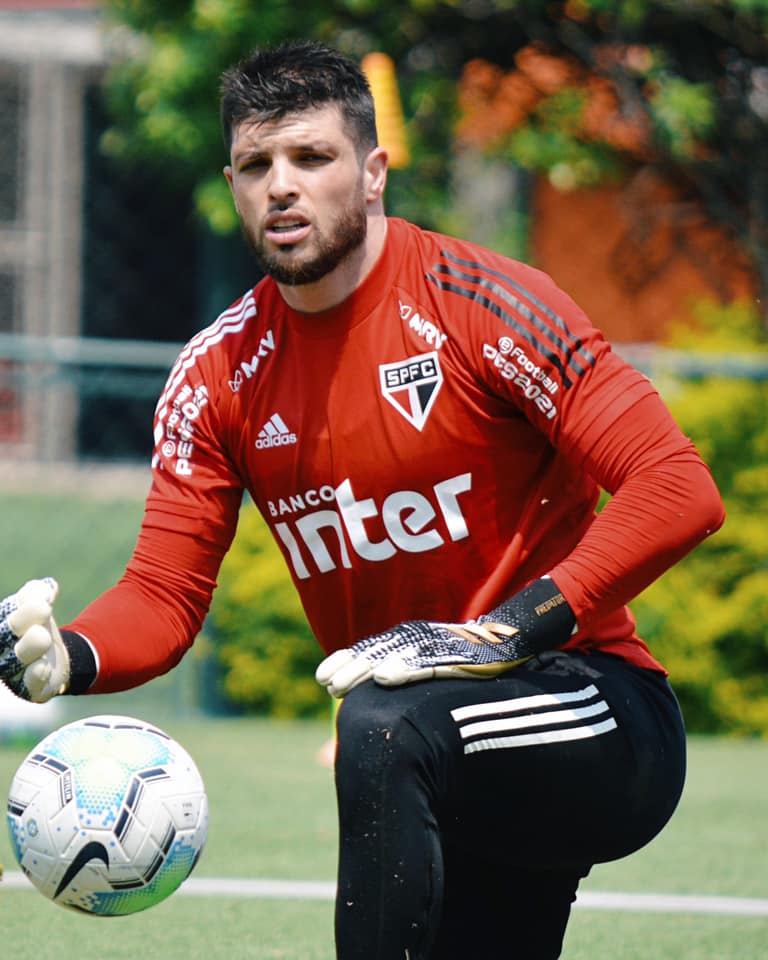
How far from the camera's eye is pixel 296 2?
1129 centimetres

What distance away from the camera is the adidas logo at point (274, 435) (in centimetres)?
360

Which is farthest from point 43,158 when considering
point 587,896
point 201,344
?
point 201,344

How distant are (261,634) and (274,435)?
6.70 meters

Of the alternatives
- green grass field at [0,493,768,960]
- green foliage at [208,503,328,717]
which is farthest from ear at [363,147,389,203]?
green foliage at [208,503,328,717]

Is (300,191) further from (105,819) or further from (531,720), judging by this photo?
(105,819)

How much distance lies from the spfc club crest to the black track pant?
568 mm

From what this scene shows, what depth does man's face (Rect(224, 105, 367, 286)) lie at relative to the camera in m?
3.44

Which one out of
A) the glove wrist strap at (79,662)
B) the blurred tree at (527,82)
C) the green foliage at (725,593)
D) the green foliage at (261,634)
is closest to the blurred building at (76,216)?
the blurred tree at (527,82)

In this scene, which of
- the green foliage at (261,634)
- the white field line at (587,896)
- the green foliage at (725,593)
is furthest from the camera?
the green foliage at (261,634)

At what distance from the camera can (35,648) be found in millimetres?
3174

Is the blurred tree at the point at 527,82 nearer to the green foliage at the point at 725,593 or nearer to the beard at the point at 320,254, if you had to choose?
the green foliage at the point at 725,593

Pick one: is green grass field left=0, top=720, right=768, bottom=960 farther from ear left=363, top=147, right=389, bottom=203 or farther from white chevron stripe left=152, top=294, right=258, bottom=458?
ear left=363, top=147, right=389, bottom=203

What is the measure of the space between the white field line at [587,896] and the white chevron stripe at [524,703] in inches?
90.2

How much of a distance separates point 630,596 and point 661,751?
1.14ft
